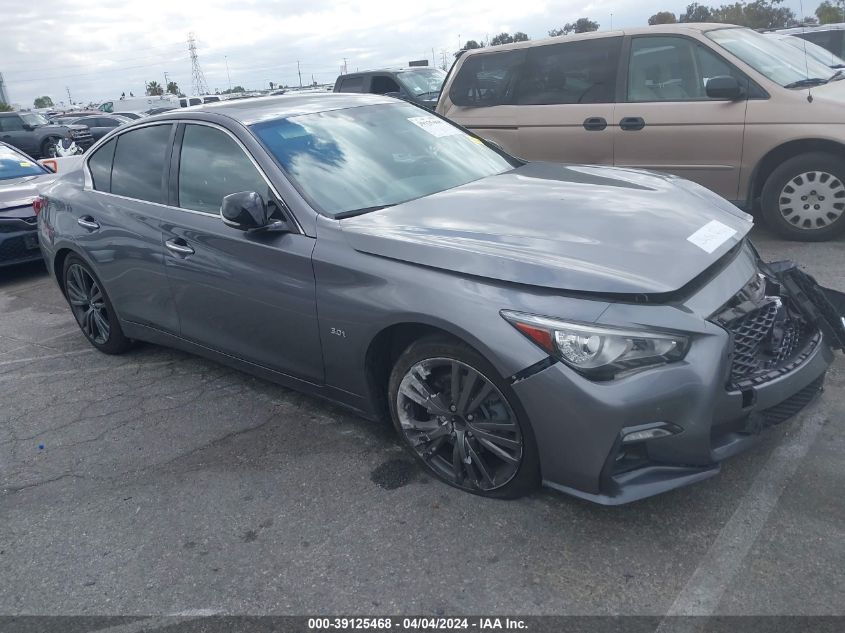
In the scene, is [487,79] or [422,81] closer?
[487,79]

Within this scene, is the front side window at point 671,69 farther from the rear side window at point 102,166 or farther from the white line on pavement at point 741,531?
the rear side window at point 102,166

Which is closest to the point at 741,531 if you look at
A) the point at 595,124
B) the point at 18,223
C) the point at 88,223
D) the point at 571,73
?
the point at 88,223

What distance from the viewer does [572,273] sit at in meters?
2.70

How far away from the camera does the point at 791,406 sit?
9.51ft

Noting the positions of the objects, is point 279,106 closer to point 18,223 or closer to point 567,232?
point 567,232

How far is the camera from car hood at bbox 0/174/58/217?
757cm

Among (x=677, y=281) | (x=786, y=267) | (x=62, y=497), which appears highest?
(x=677, y=281)

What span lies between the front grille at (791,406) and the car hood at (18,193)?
22.5 feet

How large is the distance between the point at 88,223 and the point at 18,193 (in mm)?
3704

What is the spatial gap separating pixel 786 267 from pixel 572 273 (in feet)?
4.43

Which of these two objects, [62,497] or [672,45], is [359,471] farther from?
[672,45]

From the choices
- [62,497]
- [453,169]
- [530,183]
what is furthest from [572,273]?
[62,497]

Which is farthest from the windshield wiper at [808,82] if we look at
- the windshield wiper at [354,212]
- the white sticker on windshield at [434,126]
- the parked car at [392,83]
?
the parked car at [392,83]

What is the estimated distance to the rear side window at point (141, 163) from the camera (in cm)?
431
